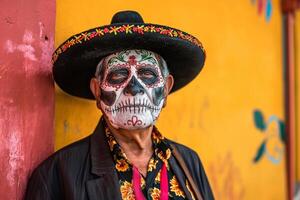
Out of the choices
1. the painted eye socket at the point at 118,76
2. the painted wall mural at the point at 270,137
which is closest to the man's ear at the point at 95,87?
the painted eye socket at the point at 118,76

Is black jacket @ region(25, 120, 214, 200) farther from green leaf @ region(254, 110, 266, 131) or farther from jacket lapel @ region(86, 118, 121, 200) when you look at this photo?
green leaf @ region(254, 110, 266, 131)

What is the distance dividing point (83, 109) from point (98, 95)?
49 cm

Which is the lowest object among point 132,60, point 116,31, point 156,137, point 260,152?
point 260,152

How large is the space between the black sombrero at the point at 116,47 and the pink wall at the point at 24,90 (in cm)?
11

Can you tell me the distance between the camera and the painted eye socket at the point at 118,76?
2.42m

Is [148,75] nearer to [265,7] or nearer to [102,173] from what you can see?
[102,173]

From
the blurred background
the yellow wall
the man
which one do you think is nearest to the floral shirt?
the man

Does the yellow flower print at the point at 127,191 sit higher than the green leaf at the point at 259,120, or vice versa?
the green leaf at the point at 259,120

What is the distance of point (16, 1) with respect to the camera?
2.35 m

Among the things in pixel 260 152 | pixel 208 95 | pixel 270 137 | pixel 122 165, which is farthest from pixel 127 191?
pixel 270 137

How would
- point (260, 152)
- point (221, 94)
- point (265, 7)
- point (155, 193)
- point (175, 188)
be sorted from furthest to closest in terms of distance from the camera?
point (265, 7) < point (260, 152) < point (221, 94) < point (175, 188) < point (155, 193)

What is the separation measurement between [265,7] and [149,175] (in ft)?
10.7

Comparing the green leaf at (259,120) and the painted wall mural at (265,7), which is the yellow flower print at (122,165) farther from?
the painted wall mural at (265,7)

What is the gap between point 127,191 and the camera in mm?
2355
